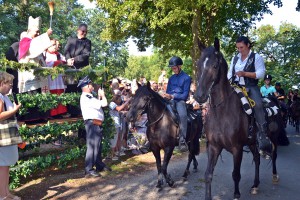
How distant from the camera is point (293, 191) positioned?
662cm

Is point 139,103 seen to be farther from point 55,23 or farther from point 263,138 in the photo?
point 55,23

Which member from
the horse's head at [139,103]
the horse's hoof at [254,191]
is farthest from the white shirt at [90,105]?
the horse's hoof at [254,191]

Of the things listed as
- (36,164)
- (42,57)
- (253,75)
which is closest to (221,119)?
(253,75)

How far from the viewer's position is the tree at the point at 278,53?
2864cm

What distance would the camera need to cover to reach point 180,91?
7648mm

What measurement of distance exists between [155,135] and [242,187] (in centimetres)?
220

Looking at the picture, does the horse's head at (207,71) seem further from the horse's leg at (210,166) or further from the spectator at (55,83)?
the spectator at (55,83)

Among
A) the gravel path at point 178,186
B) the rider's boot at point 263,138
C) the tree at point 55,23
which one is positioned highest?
the tree at point 55,23

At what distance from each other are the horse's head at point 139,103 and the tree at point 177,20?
8.72m

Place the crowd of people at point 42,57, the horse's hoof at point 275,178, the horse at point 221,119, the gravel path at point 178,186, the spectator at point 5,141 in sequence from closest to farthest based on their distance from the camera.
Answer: the spectator at point 5,141 < the horse at point 221,119 < the gravel path at point 178,186 < the crowd of people at point 42,57 < the horse's hoof at point 275,178

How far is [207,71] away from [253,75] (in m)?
1.49

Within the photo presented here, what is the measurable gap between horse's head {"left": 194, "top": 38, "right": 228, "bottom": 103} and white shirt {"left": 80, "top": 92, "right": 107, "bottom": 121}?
3.17 meters

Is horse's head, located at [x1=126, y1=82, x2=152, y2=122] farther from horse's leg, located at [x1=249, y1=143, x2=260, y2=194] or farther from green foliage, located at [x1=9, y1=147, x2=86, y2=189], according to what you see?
horse's leg, located at [x1=249, y1=143, x2=260, y2=194]

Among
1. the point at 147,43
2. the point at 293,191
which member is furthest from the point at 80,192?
the point at 147,43
